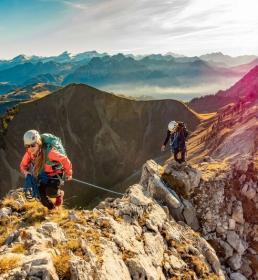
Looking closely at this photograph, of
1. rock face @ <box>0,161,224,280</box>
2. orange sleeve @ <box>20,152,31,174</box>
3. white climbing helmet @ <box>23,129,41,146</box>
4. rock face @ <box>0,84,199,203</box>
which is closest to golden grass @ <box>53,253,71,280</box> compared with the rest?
rock face @ <box>0,161,224,280</box>

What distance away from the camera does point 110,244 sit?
1453 centimetres

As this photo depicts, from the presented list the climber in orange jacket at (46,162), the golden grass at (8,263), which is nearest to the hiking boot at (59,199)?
the climber in orange jacket at (46,162)

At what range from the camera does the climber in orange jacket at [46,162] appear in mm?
15812

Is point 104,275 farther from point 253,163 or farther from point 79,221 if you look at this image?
point 253,163

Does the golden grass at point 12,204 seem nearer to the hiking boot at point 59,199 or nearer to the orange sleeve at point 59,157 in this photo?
the hiking boot at point 59,199

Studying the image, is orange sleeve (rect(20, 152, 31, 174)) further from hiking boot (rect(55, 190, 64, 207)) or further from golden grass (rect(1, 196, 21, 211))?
golden grass (rect(1, 196, 21, 211))

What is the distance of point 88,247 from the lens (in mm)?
13078

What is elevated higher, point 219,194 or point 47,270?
point 47,270

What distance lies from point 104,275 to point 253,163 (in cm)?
2156

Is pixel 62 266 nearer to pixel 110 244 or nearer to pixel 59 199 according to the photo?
pixel 110 244

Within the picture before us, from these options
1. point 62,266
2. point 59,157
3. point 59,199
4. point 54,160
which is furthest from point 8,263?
point 59,199

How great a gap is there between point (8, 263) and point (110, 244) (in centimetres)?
491

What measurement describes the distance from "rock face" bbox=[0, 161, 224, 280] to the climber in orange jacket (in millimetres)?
1514

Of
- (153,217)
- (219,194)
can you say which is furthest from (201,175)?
(153,217)
